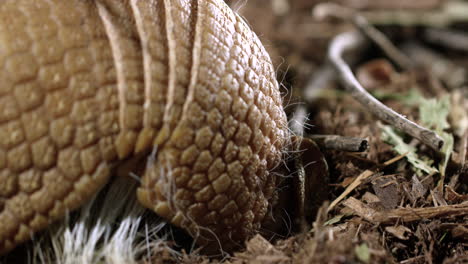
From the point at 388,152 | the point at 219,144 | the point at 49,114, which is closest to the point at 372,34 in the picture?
the point at 388,152

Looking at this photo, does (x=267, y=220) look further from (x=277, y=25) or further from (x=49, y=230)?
(x=277, y=25)

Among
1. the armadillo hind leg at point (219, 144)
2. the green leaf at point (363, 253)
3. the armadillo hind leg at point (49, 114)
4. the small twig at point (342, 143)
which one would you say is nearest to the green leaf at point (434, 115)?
the small twig at point (342, 143)

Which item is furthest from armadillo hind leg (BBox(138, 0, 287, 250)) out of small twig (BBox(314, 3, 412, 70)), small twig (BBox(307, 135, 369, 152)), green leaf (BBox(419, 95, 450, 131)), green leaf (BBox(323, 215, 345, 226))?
small twig (BBox(314, 3, 412, 70))

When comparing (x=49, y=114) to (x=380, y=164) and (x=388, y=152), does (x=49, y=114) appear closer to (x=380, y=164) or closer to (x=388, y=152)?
(x=380, y=164)

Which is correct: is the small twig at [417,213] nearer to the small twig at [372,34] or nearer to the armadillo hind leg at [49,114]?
the armadillo hind leg at [49,114]

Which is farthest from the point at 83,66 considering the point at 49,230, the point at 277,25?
the point at 277,25
